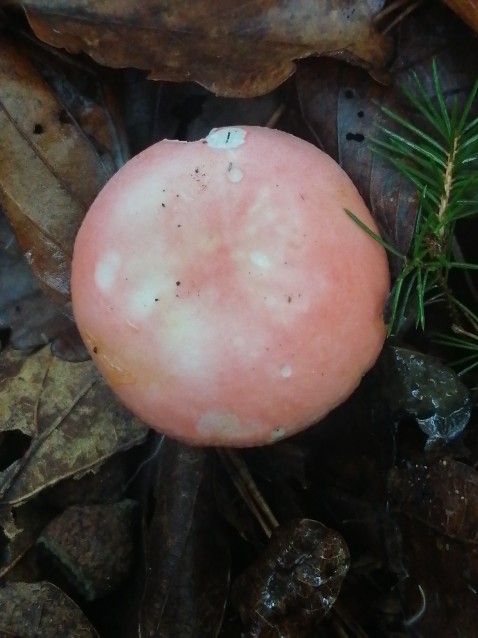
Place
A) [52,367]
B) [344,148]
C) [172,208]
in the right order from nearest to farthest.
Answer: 1. [172,208]
2. [344,148]
3. [52,367]

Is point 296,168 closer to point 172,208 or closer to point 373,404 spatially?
point 172,208

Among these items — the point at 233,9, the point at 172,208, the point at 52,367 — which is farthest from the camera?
the point at 52,367

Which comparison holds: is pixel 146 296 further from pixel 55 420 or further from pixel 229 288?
pixel 55 420

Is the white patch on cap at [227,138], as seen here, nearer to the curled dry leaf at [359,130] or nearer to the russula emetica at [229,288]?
the russula emetica at [229,288]

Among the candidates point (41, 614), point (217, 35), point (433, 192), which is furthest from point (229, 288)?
point (41, 614)

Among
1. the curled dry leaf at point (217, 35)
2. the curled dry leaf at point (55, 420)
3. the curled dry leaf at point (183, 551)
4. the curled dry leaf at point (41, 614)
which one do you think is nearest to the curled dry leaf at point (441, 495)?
the curled dry leaf at point (183, 551)

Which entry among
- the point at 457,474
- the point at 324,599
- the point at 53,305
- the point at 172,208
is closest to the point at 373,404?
the point at 457,474
